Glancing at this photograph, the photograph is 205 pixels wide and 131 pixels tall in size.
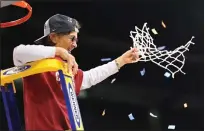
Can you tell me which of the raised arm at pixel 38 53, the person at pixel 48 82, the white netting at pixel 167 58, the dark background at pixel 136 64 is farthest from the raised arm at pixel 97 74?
the dark background at pixel 136 64

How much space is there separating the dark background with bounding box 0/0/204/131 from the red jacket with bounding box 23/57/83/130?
0.81m

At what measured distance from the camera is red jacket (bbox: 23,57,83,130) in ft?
3.18

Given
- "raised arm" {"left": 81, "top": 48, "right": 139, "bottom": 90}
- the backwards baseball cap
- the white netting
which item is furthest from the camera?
the white netting

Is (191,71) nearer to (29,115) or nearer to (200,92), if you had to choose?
(200,92)

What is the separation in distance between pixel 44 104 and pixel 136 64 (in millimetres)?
896

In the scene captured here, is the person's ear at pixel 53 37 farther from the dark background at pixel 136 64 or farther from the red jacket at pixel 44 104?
the dark background at pixel 136 64

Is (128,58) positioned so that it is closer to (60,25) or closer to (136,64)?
(60,25)

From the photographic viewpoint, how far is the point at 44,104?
3.22ft

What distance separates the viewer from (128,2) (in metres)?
1.84

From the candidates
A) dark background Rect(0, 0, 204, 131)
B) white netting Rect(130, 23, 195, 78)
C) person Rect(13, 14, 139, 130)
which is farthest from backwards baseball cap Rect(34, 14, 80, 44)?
dark background Rect(0, 0, 204, 131)

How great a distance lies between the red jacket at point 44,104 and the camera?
0.97m

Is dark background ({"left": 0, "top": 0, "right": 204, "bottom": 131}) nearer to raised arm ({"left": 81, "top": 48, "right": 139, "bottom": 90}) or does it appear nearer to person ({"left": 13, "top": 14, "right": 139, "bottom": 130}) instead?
raised arm ({"left": 81, "top": 48, "right": 139, "bottom": 90})

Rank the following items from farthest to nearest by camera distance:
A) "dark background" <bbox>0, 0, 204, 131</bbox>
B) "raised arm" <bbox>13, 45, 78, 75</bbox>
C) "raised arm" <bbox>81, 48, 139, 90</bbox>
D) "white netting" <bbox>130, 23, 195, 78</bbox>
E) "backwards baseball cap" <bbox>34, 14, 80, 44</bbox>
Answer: "dark background" <bbox>0, 0, 204, 131</bbox>, "white netting" <bbox>130, 23, 195, 78</bbox>, "raised arm" <bbox>81, 48, 139, 90</bbox>, "backwards baseball cap" <bbox>34, 14, 80, 44</bbox>, "raised arm" <bbox>13, 45, 78, 75</bbox>

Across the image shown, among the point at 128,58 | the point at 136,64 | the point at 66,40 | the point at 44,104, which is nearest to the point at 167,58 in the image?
the point at 136,64
